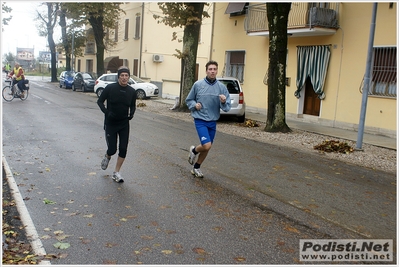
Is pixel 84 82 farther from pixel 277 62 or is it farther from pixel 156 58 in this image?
pixel 277 62

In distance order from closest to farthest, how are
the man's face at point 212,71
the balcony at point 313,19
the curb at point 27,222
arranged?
the curb at point 27,222 < the man's face at point 212,71 < the balcony at point 313,19

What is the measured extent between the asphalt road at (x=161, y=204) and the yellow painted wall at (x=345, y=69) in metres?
6.44

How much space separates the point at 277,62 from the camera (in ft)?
48.1

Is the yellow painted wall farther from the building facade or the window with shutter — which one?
the window with shutter

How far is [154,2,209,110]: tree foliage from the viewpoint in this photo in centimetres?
2003

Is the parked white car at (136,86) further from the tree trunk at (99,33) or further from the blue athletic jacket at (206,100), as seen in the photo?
the blue athletic jacket at (206,100)

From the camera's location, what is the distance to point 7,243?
14.9ft

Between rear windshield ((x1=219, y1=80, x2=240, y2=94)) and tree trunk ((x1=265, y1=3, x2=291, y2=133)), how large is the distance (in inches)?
91.5

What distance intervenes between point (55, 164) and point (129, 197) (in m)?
2.56

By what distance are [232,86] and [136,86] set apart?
41.9ft

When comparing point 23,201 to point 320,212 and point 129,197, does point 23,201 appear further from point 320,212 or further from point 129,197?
point 320,212

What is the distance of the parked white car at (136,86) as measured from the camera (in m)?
28.3

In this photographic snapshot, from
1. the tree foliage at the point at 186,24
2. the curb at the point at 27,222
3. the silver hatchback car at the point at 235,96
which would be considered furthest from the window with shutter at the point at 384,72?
the curb at the point at 27,222

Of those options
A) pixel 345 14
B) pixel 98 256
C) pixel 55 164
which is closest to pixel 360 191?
pixel 98 256
